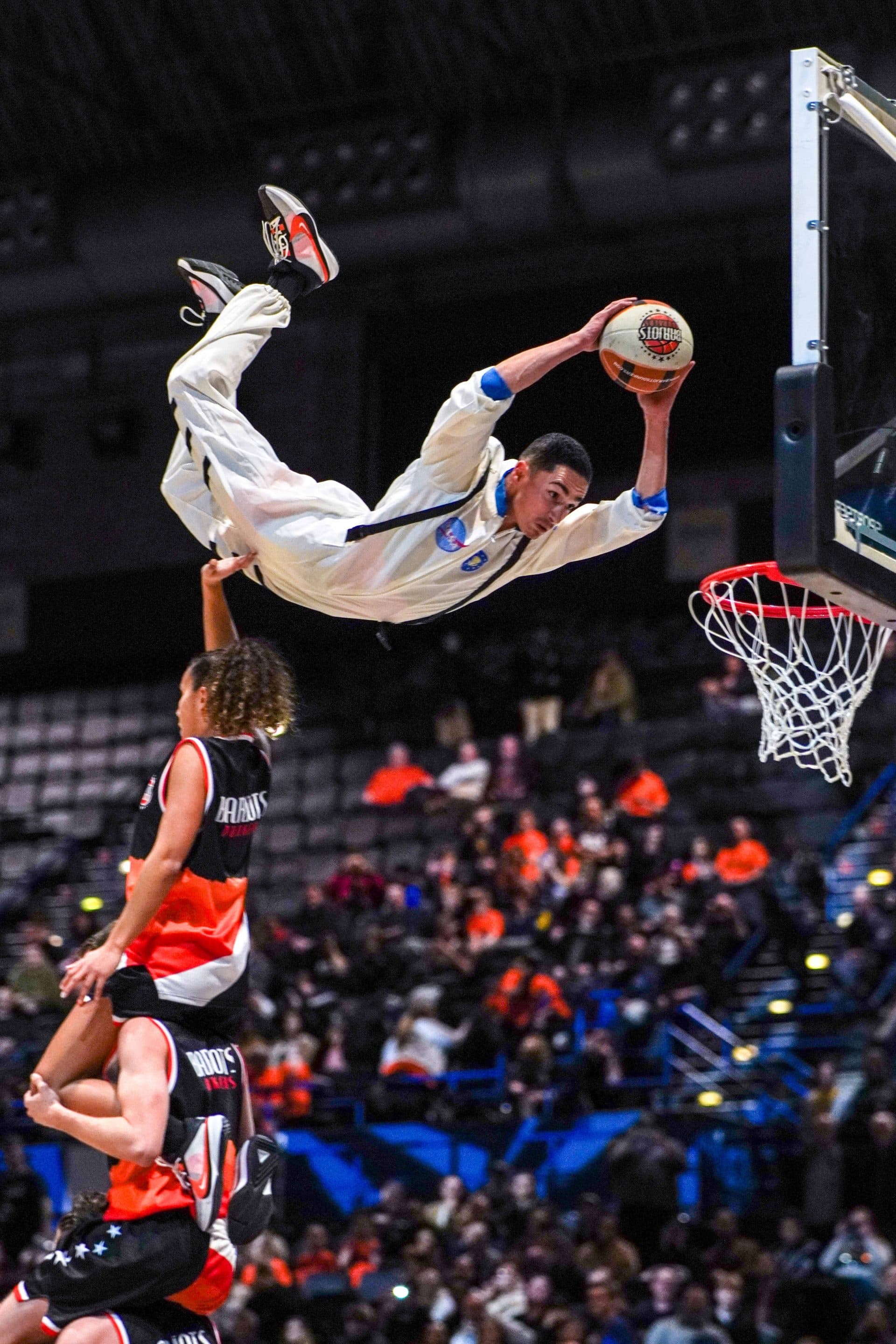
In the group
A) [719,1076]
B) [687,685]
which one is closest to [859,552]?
[719,1076]

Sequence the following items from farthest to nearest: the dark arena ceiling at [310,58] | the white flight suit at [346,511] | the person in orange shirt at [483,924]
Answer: the dark arena ceiling at [310,58]
the person in orange shirt at [483,924]
the white flight suit at [346,511]

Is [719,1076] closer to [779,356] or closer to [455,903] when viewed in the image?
[455,903]

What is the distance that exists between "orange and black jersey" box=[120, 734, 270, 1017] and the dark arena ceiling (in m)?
15.7

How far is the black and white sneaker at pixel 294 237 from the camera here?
859cm

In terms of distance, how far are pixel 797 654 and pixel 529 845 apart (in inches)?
473

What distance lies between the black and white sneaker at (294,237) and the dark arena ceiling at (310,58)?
529 inches

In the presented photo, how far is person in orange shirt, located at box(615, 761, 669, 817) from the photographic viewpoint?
21.1m

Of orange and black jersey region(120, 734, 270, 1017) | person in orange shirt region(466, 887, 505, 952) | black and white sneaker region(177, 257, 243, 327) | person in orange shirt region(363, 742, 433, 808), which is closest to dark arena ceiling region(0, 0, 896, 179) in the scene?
person in orange shirt region(363, 742, 433, 808)

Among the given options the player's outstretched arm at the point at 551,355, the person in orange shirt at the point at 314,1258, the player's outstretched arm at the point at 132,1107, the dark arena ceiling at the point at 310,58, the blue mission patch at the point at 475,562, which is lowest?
the person in orange shirt at the point at 314,1258

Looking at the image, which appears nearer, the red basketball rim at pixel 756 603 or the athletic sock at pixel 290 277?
the red basketball rim at pixel 756 603

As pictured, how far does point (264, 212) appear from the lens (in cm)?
880

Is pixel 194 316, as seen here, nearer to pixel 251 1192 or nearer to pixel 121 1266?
pixel 251 1192

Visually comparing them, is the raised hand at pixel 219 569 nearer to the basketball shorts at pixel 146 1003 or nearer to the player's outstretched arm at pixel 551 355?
the player's outstretched arm at pixel 551 355

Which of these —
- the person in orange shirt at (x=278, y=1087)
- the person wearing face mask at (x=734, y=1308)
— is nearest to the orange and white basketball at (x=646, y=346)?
the person wearing face mask at (x=734, y=1308)
